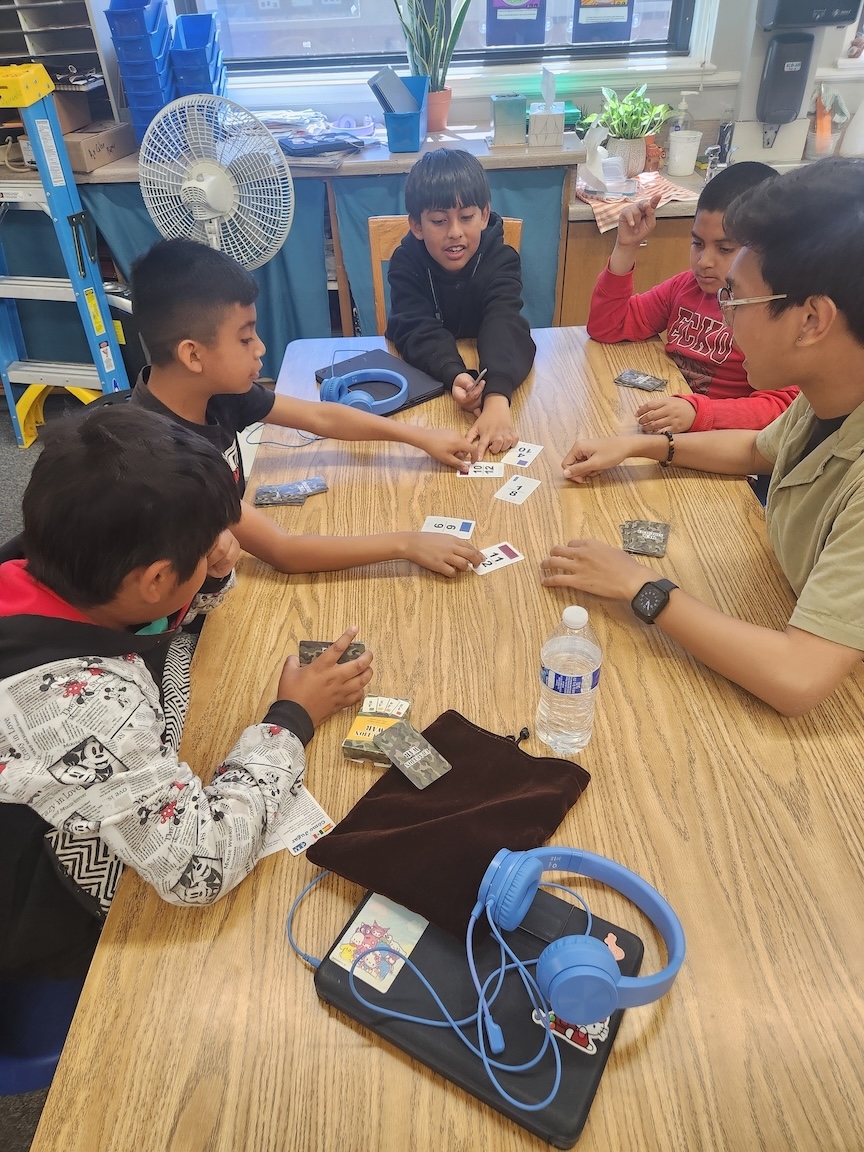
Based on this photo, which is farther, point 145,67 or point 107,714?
point 145,67

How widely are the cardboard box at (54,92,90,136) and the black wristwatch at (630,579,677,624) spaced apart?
3.16m

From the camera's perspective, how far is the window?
3.61 metres

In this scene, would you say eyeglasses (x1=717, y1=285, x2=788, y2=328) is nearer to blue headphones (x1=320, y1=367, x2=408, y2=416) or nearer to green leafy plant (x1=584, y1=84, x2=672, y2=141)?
blue headphones (x1=320, y1=367, x2=408, y2=416)

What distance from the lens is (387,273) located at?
7.80ft

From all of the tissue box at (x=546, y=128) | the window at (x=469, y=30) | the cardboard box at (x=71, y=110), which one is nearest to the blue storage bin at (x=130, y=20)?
the cardboard box at (x=71, y=110)

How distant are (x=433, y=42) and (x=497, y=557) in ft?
10.0

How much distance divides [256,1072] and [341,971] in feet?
0.36

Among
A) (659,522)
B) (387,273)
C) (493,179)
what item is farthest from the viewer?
(493,179)

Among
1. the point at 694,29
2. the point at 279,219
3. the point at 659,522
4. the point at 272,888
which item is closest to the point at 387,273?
the point at 279,219

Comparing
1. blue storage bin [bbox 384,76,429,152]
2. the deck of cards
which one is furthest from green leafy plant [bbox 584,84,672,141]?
the deck of cards

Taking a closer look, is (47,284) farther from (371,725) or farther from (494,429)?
(371,725)

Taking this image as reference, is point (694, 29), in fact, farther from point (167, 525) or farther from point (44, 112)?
point (167, 525)

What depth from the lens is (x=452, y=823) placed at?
0.85m

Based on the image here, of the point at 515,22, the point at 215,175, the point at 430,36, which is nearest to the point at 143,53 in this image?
the point at 215,175
